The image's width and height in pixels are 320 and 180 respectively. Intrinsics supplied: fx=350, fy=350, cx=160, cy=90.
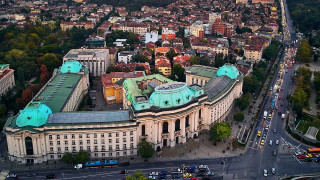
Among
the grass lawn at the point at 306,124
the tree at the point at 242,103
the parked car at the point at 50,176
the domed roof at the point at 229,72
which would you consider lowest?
the parked car at the point at 50,176

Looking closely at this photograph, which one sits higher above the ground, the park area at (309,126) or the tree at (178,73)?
the tree at (178,73)

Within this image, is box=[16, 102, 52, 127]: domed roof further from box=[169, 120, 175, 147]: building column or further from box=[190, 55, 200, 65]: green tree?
box=[190, 55, 200, 65]: green tree

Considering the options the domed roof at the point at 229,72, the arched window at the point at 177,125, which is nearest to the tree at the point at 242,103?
the domed roof at the point at 229,72

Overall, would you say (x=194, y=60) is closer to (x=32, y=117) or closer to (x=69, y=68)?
(x=69, y=68)

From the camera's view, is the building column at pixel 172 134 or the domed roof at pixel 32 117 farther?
the building column at pixel 172 134

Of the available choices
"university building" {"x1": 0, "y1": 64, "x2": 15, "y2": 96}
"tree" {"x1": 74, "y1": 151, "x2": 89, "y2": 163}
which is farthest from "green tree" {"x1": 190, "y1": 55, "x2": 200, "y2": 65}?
"tree" {"x1": 74, "y1": 151, "x2": 89, "y2": 163}

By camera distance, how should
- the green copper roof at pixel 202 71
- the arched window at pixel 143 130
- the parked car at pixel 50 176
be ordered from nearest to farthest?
the parked car at pixel 50 176 < the arched window at pixel 143 130 < the green copper roof at pixel 202 71

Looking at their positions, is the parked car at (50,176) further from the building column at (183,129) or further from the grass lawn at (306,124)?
the grass lawn at (306,124)
